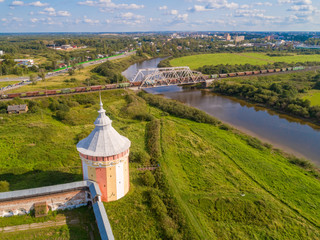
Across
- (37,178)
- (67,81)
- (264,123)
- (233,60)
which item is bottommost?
(264,123)

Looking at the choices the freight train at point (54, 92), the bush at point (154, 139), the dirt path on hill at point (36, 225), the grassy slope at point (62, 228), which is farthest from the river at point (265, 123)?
the dirt path on hill at point (36, 225)

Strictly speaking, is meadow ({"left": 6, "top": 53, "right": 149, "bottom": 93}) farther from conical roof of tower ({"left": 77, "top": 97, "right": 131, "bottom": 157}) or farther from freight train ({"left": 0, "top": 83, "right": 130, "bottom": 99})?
conical roof of tower ({"left": 77, "top": 97, "right": 131, "bottom": 157})

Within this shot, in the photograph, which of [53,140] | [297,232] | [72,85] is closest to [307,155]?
[297,232]

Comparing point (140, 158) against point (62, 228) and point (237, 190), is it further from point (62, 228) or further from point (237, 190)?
point (62, 228)

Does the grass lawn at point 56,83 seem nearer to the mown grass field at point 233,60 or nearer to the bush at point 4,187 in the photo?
the bush at point 4,187

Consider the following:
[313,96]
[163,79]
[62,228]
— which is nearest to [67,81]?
[163,79]

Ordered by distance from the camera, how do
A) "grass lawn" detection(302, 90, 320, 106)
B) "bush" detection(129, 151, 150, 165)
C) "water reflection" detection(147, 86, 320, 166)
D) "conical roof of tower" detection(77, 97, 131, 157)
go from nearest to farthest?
1. "conical roof of tower" detection(77, 97, 131, 157)
2. "bush" detection(129, 151, 150, 165)
3. "water reflection" detection(147, 86, 320, 166)
4. "grass lawn" detection(302, 90, 320, 106)

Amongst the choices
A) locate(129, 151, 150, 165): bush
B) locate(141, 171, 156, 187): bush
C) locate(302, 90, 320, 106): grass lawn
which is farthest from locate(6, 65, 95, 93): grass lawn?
locate(302, 90, 320, 106): grass lawn
